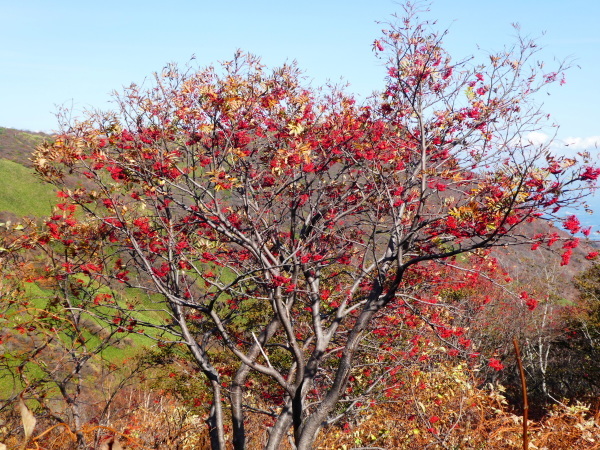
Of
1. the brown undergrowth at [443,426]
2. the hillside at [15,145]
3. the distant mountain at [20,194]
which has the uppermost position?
the hillside at [15,145]

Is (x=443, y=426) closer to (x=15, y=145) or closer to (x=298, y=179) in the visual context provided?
(x=298, y=179)

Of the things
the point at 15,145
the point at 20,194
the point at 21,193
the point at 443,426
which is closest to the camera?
the point at 443,426

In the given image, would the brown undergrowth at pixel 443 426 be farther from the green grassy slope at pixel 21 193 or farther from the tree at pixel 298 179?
the green grassy slope at pixel 21 193

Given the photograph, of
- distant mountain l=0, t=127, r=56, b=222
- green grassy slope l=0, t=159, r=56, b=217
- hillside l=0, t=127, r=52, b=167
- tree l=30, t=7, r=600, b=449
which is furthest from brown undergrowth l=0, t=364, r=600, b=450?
hillside l=0, t=127, r=52, b=167

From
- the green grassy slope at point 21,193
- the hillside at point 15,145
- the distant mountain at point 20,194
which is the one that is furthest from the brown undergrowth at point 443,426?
the hillside at point 15,145

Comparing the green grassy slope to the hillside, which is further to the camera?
the hillside

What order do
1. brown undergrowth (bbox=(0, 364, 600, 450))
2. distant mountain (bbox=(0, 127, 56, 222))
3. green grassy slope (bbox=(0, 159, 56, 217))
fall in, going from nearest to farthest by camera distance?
brown undergrowth (bbox=(0, 364, 600, 450))
distant mountain (bbox=(0, 127, 56, 222))
green grassy slope (bbox=(0, 159, 56, 217))

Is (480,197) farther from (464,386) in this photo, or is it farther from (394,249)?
(464,386)

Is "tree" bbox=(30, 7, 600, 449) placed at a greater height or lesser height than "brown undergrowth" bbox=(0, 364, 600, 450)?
greater

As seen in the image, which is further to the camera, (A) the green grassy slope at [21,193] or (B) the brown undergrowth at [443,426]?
(A) the green grassy slope at [21,193]

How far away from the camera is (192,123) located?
9.36 metres

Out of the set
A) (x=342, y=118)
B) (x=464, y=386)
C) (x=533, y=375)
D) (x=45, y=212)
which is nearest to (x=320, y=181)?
(x=342, y=118)

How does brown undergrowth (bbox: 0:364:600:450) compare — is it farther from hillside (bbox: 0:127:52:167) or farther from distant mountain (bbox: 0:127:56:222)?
hillside (bbox: 0:127:52:167)

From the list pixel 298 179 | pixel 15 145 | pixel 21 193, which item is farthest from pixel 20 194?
pixel 298 179
